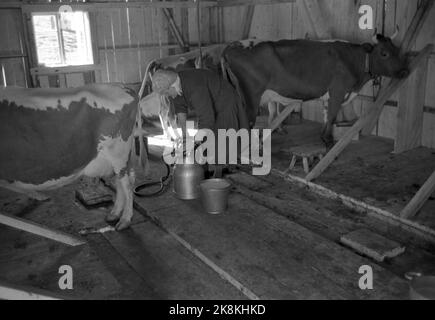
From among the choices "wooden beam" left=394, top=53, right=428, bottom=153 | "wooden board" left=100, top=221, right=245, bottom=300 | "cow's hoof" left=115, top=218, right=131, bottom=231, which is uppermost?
"wooden beam" left=394, top=53, right=428, bottom=153

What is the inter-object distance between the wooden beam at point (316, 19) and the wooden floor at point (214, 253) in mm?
3719

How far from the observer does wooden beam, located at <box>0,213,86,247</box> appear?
3.79m

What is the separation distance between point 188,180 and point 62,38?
748 cm

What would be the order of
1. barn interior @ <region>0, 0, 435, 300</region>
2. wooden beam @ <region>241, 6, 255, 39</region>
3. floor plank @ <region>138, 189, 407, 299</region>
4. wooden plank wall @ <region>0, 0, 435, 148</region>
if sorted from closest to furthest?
floor plank @ <region>138, 189, 407, 299</region> → barn interior @ <region>0, 0, 435, 300</region> → wooden plank wall @ <region>0, 0, 435, 148</region> → wooden beam @ <region>241, 6, 255, 39</region>

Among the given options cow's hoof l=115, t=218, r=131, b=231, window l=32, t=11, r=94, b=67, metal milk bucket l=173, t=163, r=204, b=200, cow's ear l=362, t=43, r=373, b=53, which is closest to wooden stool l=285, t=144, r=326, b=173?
metal milk bucket l=173, t=163, r=204, b=200

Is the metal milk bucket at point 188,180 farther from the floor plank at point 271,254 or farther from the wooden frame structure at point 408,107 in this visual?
the wooden frame structure at point 408,107

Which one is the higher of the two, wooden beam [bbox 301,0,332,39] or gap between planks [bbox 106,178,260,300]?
wooden beam [bbox 301,0,332,39]

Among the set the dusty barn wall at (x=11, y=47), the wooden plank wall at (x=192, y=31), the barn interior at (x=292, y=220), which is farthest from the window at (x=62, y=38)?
the barn interior at (x=292, y=220)

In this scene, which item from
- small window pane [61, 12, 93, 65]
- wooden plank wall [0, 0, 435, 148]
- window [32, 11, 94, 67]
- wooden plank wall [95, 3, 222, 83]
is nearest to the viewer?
wooden plank wall [0, 0, 435, 148]

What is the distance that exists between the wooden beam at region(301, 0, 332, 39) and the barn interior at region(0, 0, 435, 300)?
0.06 feet

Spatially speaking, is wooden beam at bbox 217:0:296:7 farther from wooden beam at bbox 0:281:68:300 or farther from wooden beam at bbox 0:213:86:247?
wooden beam at bbox 0:281:68:300

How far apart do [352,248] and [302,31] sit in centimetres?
605

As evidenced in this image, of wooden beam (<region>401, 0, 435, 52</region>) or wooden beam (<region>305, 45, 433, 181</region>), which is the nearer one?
wooden beam (<region>305, 45, 433, 181</region>)

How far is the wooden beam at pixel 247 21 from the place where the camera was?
1048 cm
